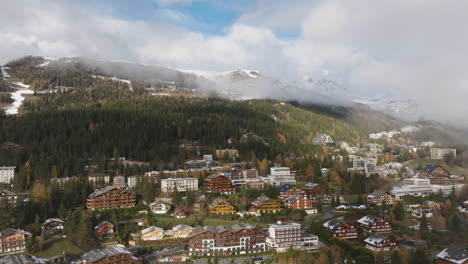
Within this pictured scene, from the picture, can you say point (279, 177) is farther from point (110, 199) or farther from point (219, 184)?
point (110, 199)

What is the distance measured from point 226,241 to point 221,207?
8.63 metres

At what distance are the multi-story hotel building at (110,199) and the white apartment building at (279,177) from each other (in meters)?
19.7

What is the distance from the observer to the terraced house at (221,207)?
4256 centimetres

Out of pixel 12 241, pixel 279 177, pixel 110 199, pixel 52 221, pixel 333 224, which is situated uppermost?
pixel 279 177

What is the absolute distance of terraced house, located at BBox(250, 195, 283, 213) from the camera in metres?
43.7

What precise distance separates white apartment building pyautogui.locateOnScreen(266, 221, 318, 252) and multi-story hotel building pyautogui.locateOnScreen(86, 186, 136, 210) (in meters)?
18.4

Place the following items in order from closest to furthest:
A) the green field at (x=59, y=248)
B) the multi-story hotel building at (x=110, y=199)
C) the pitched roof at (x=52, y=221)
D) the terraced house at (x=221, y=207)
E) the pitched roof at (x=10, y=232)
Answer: the green field at (x=59, y=248) < the pitched roof at (x=10, y=232) < the pitched roof at (x=52, y=221) < the terraced house at (x=221, y=207) < the multi-story hotel building at (x=110, y=199)

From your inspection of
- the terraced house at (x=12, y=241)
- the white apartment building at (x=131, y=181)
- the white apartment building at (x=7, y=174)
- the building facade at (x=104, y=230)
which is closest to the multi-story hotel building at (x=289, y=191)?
the white apartment building at (x=131, y=181)

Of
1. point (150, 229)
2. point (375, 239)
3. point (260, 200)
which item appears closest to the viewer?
point (375, 239)

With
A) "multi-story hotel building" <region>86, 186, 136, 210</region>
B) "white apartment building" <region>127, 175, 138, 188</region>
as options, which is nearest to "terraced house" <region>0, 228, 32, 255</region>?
"multi-story hotel building" <region>86, 186, 136, 210</region>

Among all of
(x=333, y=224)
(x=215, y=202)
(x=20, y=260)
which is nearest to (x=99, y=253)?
(x=20, y=260)

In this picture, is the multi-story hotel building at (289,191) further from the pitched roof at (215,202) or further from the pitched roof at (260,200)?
the pitched roof at (215,202)

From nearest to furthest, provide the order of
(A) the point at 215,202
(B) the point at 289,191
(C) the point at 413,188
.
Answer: (A) the point at 215,202
(B) the point at 289,191
(C) the point at 413,188

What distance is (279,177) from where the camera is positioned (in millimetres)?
56938
